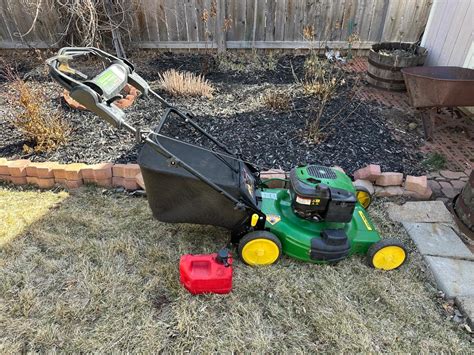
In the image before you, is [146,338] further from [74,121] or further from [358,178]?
[74,121]

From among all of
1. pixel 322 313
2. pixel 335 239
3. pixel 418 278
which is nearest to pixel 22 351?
pixel 322 313

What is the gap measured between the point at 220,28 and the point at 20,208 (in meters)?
4.29

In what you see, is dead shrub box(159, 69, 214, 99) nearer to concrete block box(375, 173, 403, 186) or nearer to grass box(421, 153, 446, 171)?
concrete block box(375, 173, 403, 186)

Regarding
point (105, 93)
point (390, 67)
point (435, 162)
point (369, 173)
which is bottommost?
point (435, 162)

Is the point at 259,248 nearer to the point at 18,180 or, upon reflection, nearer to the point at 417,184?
the point at 417,184

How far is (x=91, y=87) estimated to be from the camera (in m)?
1.87

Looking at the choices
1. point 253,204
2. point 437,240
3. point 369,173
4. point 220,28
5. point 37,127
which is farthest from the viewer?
point 220,28

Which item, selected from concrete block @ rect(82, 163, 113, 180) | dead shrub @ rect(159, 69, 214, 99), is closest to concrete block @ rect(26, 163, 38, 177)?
concrete block @ rect(82, 163, 113, 180)

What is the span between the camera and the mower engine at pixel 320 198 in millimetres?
2189

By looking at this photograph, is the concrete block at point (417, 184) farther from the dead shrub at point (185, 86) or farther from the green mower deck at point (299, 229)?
the dead shrub at point (185, 86)

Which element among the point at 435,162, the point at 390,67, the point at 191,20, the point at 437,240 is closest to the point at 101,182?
the point at 437,240

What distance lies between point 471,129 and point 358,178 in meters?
1.73

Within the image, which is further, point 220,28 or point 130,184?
point 220,28

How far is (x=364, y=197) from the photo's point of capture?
114 inches
